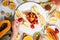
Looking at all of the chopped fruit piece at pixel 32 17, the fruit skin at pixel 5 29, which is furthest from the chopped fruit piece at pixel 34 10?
the fruit skin at pixel 5 29

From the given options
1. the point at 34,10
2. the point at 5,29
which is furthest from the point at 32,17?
the point at 5,29

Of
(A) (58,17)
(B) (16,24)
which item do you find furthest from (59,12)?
(B) (16,24)

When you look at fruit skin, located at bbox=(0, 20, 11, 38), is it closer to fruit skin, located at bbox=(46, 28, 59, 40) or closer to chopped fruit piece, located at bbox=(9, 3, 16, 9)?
chopped fruit piece, located at bbox=(9, 3, 16, 9)

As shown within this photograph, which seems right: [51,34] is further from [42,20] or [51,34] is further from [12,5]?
[12,5]

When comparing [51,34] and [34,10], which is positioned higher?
[34,10]

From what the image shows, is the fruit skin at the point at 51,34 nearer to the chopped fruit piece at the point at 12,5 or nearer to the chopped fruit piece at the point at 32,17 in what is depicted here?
the chopped fruit piece at the point at 32,17

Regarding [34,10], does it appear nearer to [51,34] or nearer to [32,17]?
[32,17]

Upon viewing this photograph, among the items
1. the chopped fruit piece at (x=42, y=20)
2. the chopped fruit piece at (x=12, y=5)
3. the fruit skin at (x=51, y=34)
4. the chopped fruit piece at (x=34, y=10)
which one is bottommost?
the fruit skin at (x=51, y=34)

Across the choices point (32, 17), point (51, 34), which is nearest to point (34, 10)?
point (32, 17)

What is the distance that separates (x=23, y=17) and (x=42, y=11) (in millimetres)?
104

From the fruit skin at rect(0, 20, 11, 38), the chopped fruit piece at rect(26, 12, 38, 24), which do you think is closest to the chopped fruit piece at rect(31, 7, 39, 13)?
the chopped fruit piece at rect(26, 12, 38, 24)

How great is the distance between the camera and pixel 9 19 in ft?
2.89

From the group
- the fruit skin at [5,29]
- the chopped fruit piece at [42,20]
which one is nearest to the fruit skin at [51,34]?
the chopped fruit piece at [42,20]

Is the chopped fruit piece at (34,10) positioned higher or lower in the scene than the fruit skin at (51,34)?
higher
